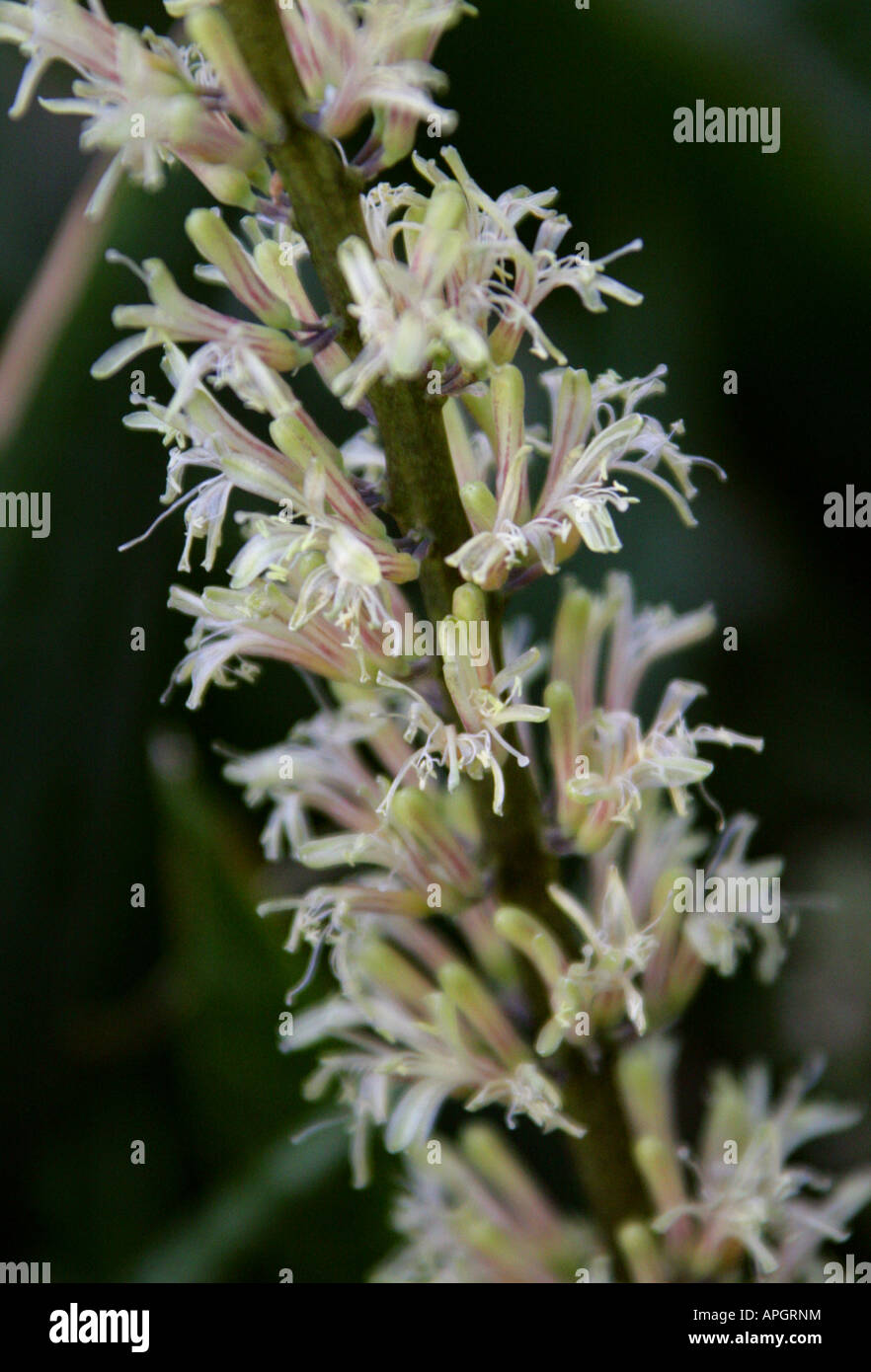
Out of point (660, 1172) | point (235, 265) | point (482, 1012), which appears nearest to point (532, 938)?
point (482, 1012)

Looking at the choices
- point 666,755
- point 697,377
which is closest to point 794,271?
point 697,377

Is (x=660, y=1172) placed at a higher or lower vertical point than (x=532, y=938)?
lower

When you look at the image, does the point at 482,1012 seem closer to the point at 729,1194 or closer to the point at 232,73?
the point at 729,1194

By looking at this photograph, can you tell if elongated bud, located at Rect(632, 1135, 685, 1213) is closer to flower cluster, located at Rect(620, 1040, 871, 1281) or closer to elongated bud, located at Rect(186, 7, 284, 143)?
flower cluster, located at Rect(620, 1040, 871, 1281)

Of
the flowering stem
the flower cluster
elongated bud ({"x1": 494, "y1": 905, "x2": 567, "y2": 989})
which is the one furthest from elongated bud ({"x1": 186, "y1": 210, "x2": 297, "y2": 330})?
the flower cluster

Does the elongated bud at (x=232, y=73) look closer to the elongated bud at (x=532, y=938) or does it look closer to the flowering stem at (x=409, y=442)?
the flowering stem at (x=409, y=442)

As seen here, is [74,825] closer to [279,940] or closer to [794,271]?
[279,940]
